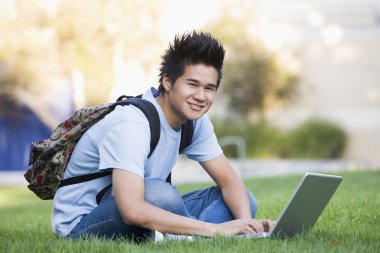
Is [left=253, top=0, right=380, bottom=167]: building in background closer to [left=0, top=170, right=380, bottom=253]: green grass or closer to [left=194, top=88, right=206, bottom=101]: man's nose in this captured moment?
[left=0, top=170, right=380, bottom=253]: green grass

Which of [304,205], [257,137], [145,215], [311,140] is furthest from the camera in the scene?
[257,137]

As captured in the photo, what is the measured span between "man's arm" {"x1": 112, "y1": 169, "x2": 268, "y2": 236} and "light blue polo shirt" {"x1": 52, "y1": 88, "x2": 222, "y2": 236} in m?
0.06

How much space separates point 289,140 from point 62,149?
728 inches

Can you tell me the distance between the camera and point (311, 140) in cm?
2289

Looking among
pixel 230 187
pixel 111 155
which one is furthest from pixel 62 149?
pixel 230 187

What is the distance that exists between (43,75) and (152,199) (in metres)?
→ 20.5

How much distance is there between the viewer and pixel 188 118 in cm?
473

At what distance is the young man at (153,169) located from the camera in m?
4.42

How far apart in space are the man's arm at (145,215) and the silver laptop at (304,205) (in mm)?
187

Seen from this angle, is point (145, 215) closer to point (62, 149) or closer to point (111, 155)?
point (111, 155)

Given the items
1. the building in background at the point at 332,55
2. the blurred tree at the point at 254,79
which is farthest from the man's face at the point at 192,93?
the building in background at the point at 332,55

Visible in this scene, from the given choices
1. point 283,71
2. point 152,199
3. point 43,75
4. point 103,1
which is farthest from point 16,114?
point 152,199

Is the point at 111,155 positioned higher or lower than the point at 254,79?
higher

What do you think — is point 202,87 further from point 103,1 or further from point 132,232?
point 103,1
